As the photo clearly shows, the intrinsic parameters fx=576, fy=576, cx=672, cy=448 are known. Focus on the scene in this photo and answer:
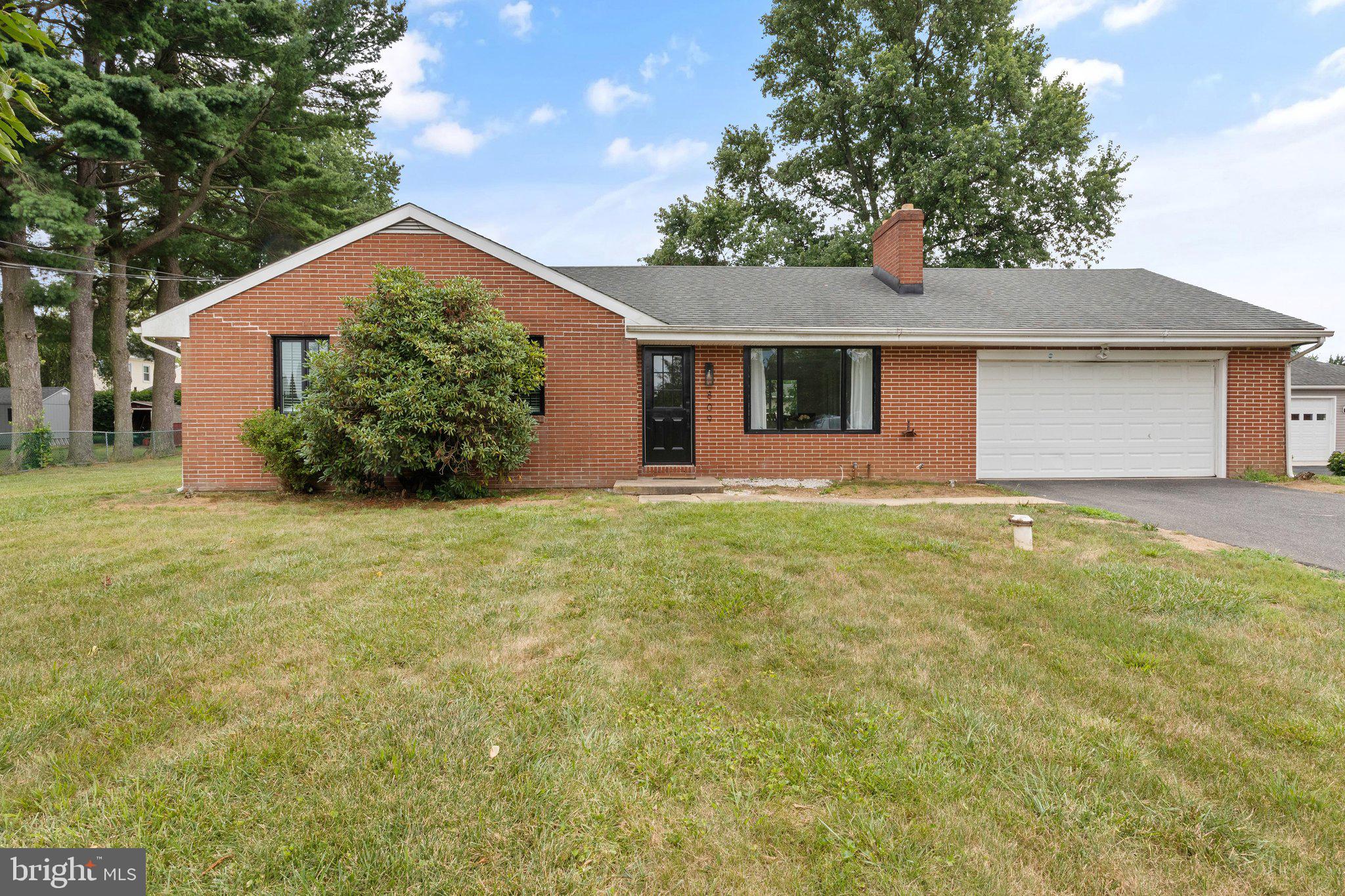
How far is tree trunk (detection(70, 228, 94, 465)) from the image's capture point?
16.2 metres

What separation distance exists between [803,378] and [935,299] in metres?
3.67

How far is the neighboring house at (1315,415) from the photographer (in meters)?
17.8

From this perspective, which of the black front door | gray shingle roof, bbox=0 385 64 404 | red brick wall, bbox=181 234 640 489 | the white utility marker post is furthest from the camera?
gray shingle roof, bbox=0 385 64 404

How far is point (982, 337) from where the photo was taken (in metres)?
9.57

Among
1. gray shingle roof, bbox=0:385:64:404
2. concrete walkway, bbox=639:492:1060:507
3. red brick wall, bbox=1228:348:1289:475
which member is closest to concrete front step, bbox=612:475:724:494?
concrete walkway, bbox=639:492:1060:507

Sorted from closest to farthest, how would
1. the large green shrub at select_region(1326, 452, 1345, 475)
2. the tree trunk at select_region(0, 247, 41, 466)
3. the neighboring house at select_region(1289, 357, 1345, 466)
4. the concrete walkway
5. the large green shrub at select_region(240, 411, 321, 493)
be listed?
the concrete walkway → the large green shrub at select_region(240, 411, 321, 493) → the large green shrub at select_region(1326, 452, 1345, 475) → the tree trunk at select_region(0, 247, 41, 466) → the neighboring house at select_region(1289, 357, 1345, 466)

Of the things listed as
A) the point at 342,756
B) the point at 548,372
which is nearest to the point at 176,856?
the point at 342,756

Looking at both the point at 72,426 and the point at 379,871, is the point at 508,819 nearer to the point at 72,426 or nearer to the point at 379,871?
the point at 379,871

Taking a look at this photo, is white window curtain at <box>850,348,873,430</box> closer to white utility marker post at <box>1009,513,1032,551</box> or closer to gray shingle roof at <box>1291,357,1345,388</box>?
white utility marker post at <box>1009,513,1032,551</box>

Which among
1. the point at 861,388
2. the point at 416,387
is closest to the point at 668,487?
the point at 416,387

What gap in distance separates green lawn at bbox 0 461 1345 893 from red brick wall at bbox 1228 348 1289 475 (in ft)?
23.9

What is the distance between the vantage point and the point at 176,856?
1707mm

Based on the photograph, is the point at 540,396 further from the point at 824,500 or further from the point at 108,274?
the point at 108,274

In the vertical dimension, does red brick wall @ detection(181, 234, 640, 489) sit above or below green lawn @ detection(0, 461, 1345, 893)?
above
